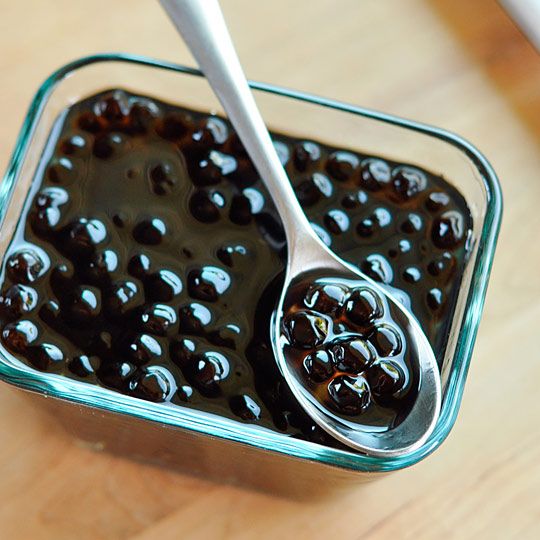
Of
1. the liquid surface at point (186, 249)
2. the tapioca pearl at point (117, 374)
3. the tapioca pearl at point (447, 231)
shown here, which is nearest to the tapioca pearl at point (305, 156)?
the liquid surface at point (186, 249)

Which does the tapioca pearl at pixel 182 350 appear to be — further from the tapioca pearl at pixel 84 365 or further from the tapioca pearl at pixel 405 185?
the tapioca pearl at pixel 405 185

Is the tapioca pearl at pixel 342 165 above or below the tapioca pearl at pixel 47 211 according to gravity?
below

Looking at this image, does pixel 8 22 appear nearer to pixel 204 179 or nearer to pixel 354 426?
pixel 204 179

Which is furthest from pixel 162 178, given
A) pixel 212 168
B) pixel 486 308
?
pixel 486 308

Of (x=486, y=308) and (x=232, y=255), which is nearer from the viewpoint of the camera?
(x=232, y=255)

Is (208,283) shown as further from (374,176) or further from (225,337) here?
(374,176)

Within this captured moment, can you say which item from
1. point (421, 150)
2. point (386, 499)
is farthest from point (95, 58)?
point (386, 499)
